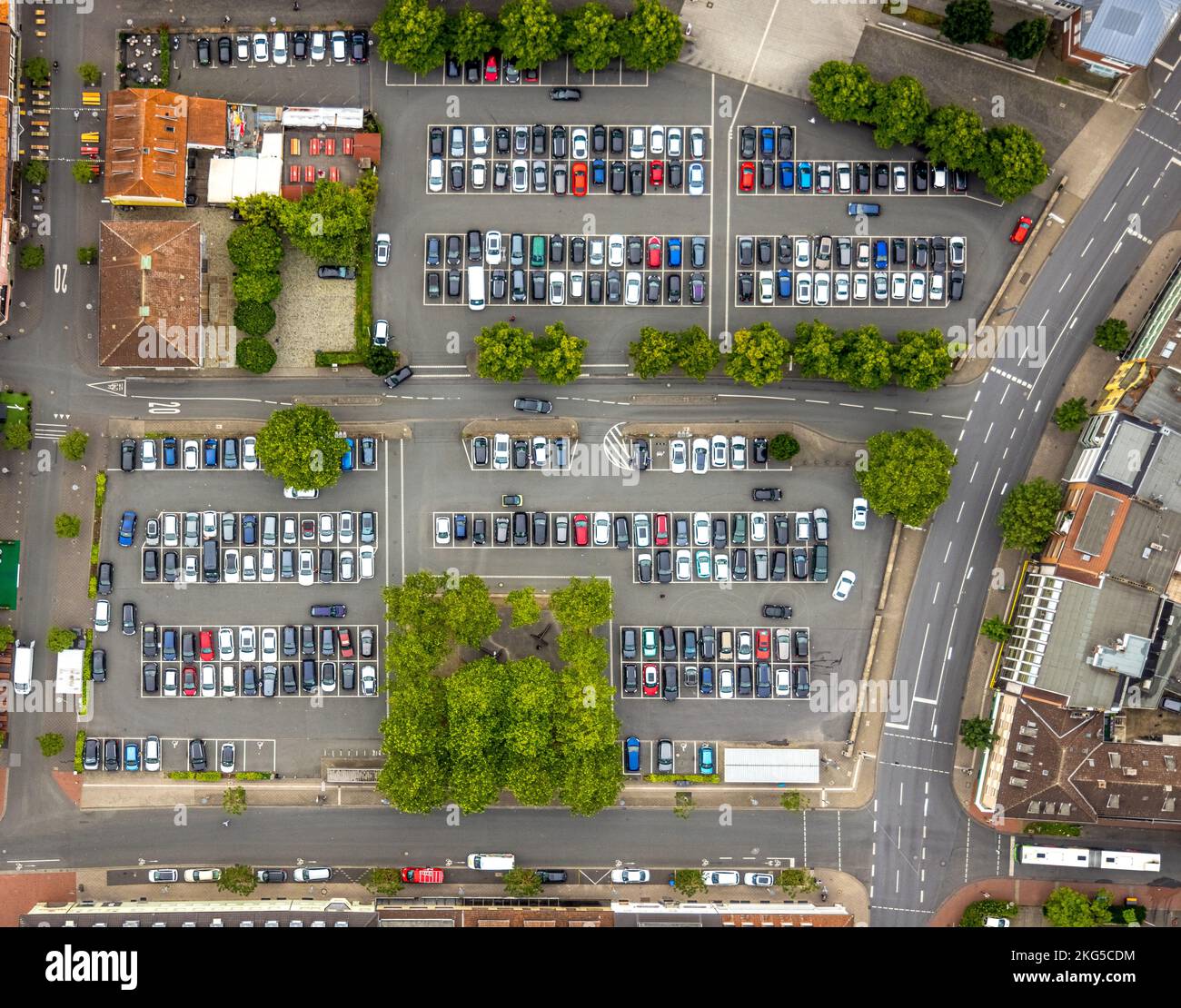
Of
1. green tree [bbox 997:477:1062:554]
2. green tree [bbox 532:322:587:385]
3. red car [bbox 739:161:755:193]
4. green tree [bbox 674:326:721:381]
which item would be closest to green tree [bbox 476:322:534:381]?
green tree [bbox 532:322:587:385]

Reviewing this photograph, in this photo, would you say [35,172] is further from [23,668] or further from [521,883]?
[521,883]

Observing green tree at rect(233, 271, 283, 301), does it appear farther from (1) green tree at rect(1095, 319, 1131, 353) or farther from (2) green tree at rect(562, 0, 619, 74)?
(1) green tree at rect(1095, 319, 1131, 353)

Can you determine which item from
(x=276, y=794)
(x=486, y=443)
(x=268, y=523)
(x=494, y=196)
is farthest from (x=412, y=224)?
(x=276, y=794)

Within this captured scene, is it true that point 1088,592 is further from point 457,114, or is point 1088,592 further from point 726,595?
point 457,114

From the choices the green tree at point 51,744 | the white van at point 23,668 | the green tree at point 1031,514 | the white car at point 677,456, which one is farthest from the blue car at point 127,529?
the green tree at point 1031,514

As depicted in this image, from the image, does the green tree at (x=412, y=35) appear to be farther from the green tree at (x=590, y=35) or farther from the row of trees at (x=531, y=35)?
the green tree at (x=590, y=35)

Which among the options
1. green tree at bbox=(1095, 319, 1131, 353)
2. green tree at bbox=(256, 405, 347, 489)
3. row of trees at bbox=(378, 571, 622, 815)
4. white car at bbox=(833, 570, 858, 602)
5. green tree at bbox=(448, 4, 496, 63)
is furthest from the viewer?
white car at bbox=(833, 570, 858, 602)

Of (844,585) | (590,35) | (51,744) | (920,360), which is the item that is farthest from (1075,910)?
(51,744)
